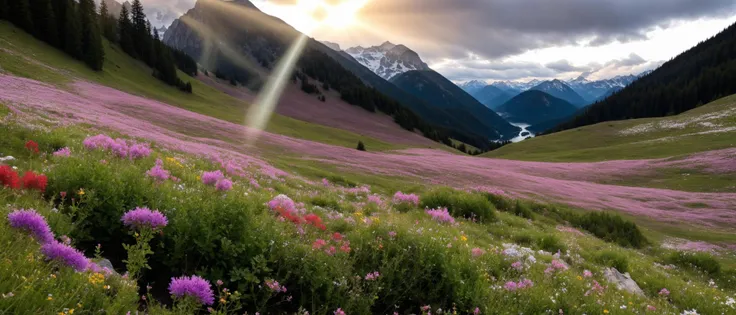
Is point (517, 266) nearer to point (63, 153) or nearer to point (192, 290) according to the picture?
point (192, 290)

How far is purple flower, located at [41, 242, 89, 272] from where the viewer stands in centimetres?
364

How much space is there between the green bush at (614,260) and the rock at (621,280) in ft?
2.06

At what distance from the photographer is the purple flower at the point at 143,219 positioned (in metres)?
5.10

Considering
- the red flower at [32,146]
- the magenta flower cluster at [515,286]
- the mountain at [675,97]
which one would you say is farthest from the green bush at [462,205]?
the mountain at [675,97]

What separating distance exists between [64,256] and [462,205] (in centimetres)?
1481

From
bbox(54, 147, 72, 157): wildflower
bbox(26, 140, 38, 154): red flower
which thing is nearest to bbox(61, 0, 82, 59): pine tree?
bbox(26, 140, 38, 154): red flower

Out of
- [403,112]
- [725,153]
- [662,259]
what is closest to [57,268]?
[662,259]

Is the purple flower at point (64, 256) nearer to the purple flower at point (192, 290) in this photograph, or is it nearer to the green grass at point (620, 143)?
the purple flower at point (192, 290)

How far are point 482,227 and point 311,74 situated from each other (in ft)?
559

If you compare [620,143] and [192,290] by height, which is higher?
[192,290]

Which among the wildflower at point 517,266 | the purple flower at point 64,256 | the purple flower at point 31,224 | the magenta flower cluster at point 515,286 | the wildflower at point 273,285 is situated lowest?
the wildflower at point 517,266

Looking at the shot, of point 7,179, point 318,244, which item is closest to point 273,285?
point 318,244

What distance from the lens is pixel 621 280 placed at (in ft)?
36.2

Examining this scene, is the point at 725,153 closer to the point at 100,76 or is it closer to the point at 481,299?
the point at 481,299
